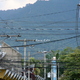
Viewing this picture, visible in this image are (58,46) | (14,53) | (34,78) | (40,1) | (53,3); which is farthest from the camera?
(40,1)

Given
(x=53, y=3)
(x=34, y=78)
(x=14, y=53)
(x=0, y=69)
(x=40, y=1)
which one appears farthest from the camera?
(x=40, y=1)

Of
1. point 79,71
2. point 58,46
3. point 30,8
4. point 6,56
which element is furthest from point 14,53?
point 30,8

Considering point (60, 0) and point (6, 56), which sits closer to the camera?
point (6, 56)

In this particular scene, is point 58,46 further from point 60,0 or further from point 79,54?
point 60,0

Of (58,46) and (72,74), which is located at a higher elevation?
(58,46)

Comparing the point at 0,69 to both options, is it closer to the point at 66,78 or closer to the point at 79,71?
the point at 79,71

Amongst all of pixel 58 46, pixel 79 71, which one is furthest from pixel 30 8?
pixel 79 71

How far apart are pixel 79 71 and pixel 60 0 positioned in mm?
107328

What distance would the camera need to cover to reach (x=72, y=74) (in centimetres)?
4438

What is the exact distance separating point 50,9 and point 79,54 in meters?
90.6

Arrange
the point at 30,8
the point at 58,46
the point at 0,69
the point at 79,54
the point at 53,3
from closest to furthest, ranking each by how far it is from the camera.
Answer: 1. the point at 0,69
2. the point at 79,54
3. the point at 58,46
4. the point at 30,8
5. the point at 53,3

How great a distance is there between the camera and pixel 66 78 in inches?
1833

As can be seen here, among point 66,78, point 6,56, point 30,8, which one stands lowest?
point 66,78

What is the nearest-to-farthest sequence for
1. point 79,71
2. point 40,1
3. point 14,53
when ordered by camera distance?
point 79,71
point 14,53
point 40,1
